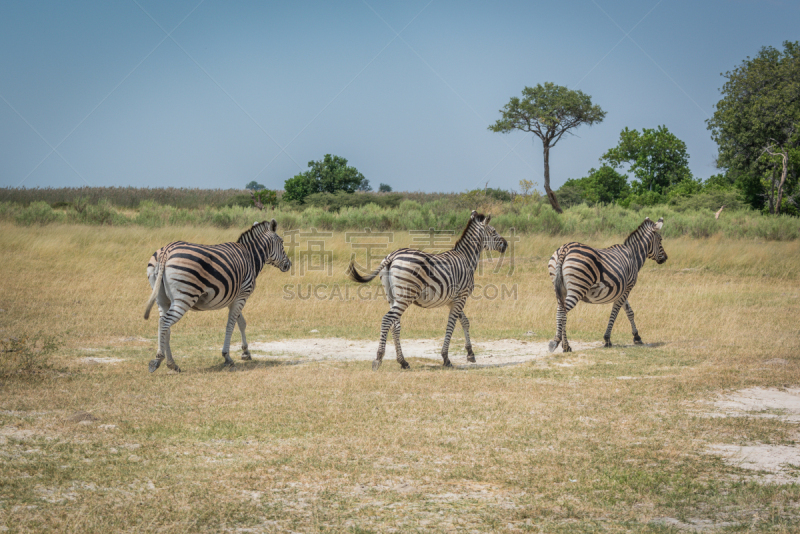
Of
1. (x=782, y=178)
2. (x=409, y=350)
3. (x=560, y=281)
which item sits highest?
(x=782, y=178)

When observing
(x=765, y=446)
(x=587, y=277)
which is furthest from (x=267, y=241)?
(x=765, y=446)

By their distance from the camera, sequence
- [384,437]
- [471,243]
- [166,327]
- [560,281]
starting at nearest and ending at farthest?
1. [384,437]
2. [166,327]
3. [471,243]
4. [560,281]

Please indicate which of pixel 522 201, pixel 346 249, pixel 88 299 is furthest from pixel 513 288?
pixel 522 201

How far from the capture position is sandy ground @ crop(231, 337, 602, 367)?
1210 cm

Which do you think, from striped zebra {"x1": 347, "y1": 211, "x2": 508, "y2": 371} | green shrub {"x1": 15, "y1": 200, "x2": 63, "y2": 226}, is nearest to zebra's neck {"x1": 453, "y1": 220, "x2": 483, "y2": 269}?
striped zebra {"x1": 347, "y1": 211, "x2": 508, "y2": 371}

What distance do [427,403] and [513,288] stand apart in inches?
499

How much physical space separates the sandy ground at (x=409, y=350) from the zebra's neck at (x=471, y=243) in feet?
5.77

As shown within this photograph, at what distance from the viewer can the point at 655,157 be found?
50.6 m

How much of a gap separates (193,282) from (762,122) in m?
37.0

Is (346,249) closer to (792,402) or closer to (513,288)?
(513,288)

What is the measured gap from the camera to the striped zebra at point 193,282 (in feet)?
33.5

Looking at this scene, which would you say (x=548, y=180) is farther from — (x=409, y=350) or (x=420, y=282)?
(x=420, y=282)

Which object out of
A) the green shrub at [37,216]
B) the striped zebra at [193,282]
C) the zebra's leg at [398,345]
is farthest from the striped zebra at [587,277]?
the green shrub at [37,216]

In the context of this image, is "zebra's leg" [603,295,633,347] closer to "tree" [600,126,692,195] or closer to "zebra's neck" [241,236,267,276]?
"zebra's neck" [241,236,267,276]
